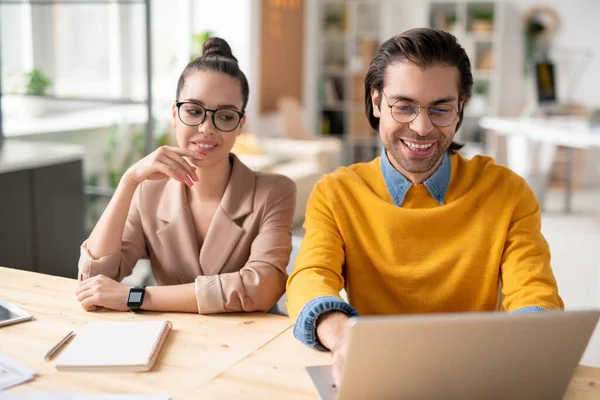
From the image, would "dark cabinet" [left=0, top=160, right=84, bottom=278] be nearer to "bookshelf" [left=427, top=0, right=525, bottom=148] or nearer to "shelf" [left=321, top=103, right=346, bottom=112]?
"bookshelf" [left=427, top=0, right=525, bottom=148]

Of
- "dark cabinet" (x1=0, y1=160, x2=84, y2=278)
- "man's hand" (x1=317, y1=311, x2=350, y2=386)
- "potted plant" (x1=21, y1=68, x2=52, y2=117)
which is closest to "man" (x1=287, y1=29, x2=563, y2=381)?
"man's hand" (x1=317, y1=311, x2=350, y2=386)

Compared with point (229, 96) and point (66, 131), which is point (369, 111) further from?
point (66, 131)

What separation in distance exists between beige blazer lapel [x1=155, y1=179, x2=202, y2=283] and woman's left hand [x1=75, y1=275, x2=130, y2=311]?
23cm

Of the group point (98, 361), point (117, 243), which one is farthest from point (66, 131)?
point (98, 361)

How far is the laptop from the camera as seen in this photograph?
97 cm

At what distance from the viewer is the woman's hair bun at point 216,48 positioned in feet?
5.89

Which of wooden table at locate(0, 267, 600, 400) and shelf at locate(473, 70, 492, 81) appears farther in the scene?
shelf at locate(473, 70, 492, 81)

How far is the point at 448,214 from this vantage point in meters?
1.59

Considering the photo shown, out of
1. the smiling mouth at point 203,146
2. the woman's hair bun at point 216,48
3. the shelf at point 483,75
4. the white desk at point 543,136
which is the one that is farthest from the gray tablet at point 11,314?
the shelf at point 483,75

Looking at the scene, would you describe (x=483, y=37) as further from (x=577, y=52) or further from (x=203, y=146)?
(x=203, y=146)

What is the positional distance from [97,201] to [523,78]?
5563 mm

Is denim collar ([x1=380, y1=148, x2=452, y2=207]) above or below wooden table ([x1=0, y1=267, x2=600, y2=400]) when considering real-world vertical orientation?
above

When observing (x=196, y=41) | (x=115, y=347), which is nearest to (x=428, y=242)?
(x=115, y=347)

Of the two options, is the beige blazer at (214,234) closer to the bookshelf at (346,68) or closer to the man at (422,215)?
the man at (422,215)
